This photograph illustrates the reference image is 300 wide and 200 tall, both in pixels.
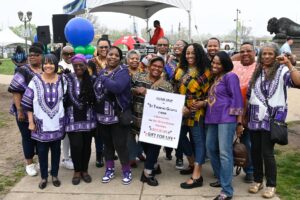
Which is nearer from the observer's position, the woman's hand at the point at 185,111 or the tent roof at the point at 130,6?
the woman's hand at the point at 185,111

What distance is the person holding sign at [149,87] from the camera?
4.43m

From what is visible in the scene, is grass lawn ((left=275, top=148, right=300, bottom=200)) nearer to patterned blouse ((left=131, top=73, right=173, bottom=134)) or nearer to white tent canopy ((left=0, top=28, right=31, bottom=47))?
patterned blouse ((left=131, top=73, right=173, bottom=134))

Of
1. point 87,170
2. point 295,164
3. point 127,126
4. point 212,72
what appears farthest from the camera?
point 295,164

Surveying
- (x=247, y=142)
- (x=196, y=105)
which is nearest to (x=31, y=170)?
(x=196, y=105)

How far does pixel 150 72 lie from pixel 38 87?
1366 millimetres

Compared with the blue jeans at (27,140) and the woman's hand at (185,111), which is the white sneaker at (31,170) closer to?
the blue jeans at (27,140)

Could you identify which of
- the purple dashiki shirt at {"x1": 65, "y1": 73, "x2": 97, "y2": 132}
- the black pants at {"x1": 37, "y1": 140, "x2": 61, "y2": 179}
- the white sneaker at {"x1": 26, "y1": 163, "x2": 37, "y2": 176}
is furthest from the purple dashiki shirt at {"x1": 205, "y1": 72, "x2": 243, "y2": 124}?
the white sneaker at {"x1": 26, "y1": 163, "x2": 37, "y2": 176}

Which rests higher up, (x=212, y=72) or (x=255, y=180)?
(x=212, y=72)

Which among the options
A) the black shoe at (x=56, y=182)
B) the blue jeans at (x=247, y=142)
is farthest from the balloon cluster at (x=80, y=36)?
the blue jeans at (x=247, y=142)

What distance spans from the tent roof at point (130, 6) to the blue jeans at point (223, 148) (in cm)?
750

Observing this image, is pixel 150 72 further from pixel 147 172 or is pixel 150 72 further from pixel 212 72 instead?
pixel 147 172

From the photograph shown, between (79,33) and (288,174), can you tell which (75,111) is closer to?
(79,33)

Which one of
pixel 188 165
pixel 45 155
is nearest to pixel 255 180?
pixel 188 165

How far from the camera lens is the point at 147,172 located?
4.66 metres
